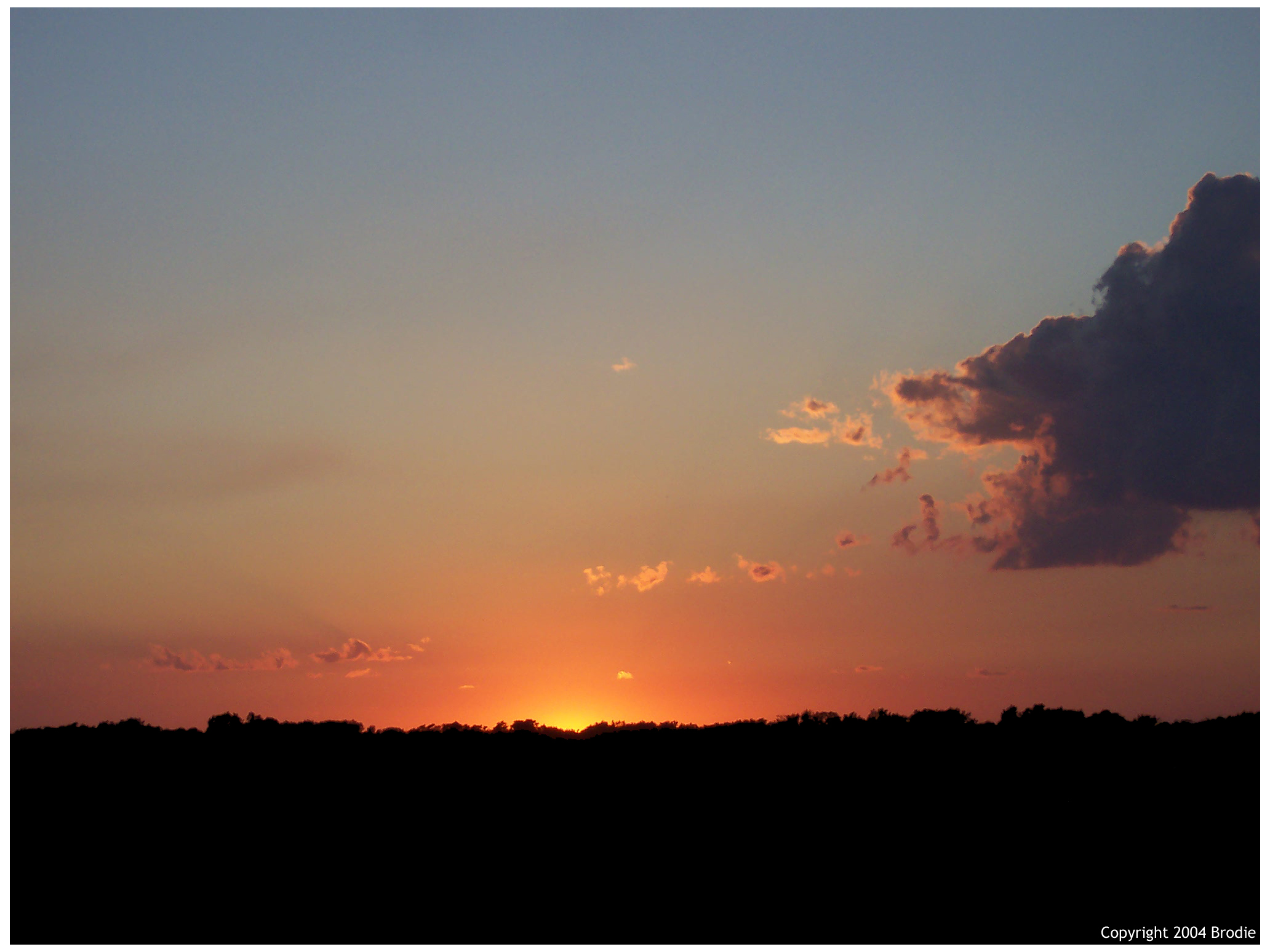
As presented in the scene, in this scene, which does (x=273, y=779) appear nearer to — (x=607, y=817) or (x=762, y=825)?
→ (x=607, y=817)

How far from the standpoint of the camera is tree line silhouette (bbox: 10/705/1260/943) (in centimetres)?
3466

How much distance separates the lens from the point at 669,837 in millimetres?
39750

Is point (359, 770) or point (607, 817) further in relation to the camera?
point (359, 770)

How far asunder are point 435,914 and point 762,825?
38.5 feet

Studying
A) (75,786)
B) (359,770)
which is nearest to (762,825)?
(359,770)

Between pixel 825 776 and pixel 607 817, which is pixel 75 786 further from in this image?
pixel 825 776

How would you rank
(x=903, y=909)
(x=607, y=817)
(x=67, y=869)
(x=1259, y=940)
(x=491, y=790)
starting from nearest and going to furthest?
(x=1259, y=940) → (x=903, y=909) → (x=67, y=869) → (x=607, y=817) → (x=491, y=790)

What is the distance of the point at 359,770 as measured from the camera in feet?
154

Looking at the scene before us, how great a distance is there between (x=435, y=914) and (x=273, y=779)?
13.5 metres

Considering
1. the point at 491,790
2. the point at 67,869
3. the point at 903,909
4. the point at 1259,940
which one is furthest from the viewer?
the point at 491,790

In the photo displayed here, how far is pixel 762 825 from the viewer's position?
40000mm

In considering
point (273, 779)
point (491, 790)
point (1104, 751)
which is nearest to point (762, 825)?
point (491, 790)

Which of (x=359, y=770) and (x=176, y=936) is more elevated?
(x=359, y=770)

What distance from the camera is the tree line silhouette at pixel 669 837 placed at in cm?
3466
